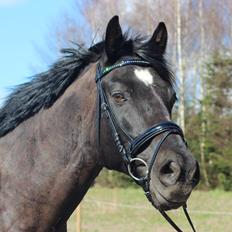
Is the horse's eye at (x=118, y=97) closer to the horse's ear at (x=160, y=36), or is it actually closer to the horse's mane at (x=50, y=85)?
the horse's mane at (x=50, y=85)

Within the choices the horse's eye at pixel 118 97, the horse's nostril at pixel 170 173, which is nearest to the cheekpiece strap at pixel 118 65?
the horse's eye at pixel 118 97

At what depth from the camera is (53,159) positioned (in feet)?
11.2

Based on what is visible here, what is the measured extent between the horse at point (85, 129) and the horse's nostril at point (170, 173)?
3 centimetres

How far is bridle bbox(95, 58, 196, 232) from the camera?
3.06m

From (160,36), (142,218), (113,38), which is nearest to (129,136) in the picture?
(113,38)

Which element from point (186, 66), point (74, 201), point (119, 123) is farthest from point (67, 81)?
point (186, 66)

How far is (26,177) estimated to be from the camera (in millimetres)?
3371

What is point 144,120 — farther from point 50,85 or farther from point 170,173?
point 50,85

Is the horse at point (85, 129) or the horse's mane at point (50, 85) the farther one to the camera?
the horse's mane at point (50, 85)

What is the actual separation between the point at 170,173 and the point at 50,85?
102cm

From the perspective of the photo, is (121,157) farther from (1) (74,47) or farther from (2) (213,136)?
(2) (213,136)

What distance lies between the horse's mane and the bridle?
0.17m

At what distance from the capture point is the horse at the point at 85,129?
10.3 ft

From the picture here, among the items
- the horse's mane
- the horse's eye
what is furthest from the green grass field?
the horse's eye
